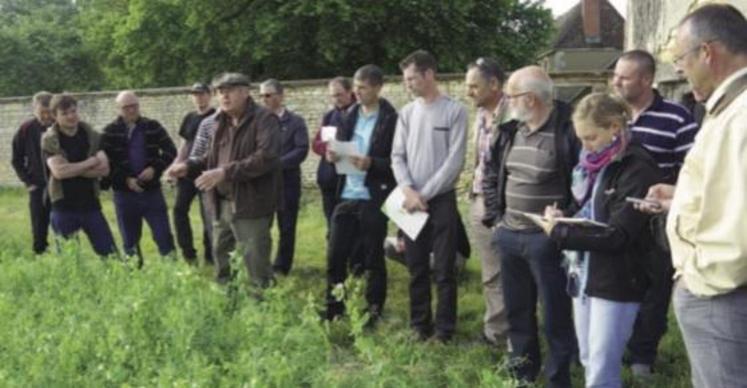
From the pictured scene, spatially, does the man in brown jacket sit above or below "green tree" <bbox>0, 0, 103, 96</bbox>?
below

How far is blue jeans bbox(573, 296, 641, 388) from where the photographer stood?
11.3 ft

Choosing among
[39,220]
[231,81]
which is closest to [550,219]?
[231,81]

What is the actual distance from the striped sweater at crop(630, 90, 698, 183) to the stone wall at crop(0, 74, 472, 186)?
864 cm

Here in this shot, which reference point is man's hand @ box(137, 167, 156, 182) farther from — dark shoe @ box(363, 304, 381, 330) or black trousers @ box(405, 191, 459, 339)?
black trousers @ box(405, 191, 459, 339)

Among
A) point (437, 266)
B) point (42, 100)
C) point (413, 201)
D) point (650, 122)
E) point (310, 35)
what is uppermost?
point (310, 35)

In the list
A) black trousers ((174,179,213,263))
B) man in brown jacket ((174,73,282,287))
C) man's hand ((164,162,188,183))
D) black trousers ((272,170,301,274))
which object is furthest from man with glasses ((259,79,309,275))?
man in brown jacket ((174,73,282,287))

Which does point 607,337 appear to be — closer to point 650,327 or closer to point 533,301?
point 533,301

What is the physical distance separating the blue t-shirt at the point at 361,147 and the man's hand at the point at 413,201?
509 mm

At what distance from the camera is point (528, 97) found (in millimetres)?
4023

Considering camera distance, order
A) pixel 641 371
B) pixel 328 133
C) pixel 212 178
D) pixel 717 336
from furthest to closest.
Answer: pixel 328 133
pixel 212 178
pixel 641 371
pixel 717 336

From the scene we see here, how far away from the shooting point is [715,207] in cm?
245

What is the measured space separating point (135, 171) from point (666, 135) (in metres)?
4.59

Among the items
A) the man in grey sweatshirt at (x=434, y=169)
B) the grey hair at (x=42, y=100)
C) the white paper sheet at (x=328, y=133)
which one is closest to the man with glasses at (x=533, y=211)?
the man in grey sweatshirt at (x=434, y=169)

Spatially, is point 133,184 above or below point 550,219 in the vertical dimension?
below
